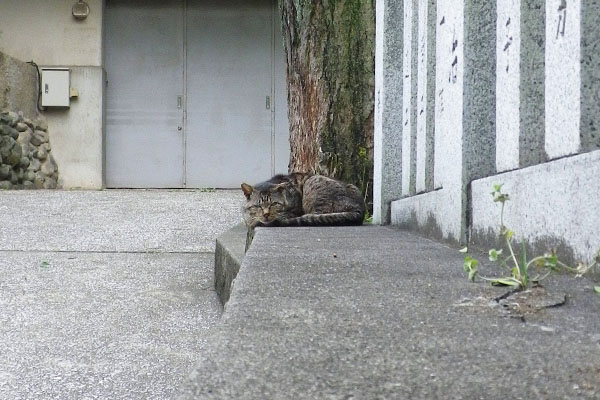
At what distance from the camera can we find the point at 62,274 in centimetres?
388

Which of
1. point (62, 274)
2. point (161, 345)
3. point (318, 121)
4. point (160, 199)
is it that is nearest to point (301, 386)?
point (161, 345)

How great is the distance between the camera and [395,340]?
3.14ft

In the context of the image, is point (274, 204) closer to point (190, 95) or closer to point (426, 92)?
point (426, 92)

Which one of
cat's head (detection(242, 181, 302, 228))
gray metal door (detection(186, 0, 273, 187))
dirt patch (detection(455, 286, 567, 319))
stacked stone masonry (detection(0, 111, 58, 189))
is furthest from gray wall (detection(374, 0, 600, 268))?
gray metal door (detection(186, 0, 273, 187))

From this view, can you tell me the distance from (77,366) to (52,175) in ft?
28.1

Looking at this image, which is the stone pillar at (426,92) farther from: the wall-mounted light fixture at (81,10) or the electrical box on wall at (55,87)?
the wall-mounted light fixture at (81,10)

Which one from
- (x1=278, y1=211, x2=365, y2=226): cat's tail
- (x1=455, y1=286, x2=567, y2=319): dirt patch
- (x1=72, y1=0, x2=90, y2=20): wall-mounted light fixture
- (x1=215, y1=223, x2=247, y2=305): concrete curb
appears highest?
(x1=72, y1=0, x2=90, y2=20): wall-mounted light fixture

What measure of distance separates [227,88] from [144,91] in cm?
131

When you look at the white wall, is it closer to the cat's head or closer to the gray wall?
the cat's head

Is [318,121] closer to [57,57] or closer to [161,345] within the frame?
[161,345]

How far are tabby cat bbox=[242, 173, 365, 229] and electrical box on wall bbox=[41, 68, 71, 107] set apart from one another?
646 centimetres

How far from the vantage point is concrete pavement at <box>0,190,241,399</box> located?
7.48 feet

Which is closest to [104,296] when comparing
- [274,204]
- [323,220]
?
[323,220]

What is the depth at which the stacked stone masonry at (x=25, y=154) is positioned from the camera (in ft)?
30.6
